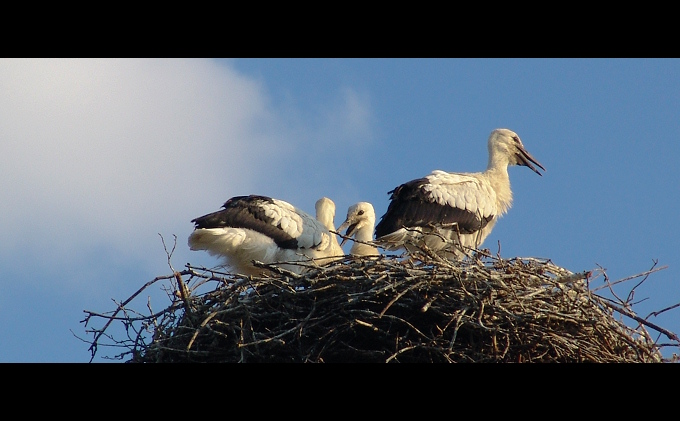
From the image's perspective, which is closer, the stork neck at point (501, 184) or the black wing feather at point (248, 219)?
the black wing feather at point (248, 219)

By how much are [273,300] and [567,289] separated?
1.90m

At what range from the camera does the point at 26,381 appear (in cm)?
389

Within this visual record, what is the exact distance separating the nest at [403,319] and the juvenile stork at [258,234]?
230 centimetres

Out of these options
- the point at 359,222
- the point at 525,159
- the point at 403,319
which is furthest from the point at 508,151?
the point at 403,319

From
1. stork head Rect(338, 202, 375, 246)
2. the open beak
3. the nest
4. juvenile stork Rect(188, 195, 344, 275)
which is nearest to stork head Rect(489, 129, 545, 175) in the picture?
the open beak

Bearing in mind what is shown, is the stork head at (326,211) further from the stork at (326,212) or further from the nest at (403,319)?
the nest at (403,319)

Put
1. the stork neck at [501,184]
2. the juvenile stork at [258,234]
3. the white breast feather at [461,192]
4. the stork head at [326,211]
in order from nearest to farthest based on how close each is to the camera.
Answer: the juvenile stork at [258,234]
the white breast feather at [461,192]
the stork neck at [501,184]
the stork head at [326,211]

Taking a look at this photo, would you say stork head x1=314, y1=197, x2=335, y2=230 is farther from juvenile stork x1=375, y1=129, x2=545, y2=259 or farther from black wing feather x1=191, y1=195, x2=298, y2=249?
black wing feather x1=191, y1=195, x2=298, y2=249

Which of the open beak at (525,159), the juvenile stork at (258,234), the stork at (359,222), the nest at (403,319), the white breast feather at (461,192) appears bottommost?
the nest at (403,319)

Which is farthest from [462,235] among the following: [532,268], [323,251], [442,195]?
A: [532,268]

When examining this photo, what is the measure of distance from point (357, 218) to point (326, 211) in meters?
0.82

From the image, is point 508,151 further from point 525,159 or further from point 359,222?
point 359,222

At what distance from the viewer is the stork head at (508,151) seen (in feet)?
34.8

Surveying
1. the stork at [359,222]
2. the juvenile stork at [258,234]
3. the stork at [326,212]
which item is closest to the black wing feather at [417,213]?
the stork at [359,222]
